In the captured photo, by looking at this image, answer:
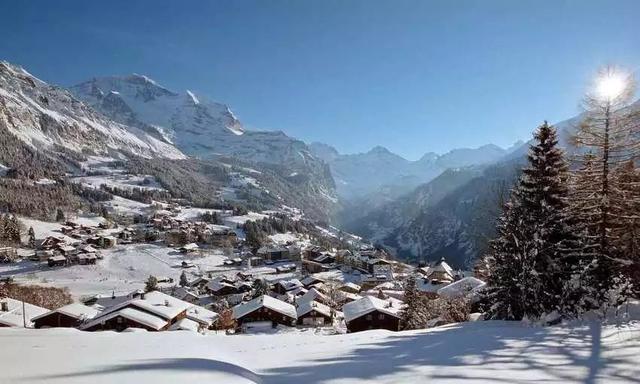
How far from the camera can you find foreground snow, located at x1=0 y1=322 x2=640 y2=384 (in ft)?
23.6

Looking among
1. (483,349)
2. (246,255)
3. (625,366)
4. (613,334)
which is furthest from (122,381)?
(246,255)

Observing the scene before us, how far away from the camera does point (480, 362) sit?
8.91 m

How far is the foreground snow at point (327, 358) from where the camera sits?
719 cm

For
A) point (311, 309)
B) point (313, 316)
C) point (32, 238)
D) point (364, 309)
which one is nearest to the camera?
point (364, 309)

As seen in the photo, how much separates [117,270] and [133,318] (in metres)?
66.7

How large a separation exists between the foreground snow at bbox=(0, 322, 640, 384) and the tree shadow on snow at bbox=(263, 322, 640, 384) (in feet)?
0.07

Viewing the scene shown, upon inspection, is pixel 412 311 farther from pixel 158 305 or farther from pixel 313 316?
pixel 158 305

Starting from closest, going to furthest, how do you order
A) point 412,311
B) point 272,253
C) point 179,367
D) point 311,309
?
point 179,367 < point 412,311 < point 311,309 < point 272,253

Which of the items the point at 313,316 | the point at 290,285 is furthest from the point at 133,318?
the point at 290,285

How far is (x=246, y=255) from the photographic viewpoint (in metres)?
121

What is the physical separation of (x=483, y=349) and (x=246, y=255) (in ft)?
376

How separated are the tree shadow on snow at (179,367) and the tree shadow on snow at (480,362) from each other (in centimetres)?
53

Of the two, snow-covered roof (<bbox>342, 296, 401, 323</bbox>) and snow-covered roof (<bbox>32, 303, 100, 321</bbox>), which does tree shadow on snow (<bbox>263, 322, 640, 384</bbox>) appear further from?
snow-covered roof (<bbox>32, 303, 100, 321</bbox>)

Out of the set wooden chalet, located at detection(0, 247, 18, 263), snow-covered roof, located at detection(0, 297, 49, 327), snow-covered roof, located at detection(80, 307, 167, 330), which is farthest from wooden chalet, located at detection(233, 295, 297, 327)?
wooden chalet, located at detection(0, 247, 18, 263)
